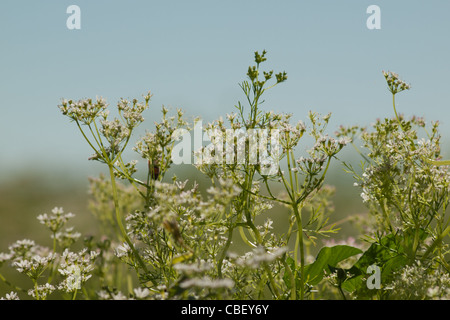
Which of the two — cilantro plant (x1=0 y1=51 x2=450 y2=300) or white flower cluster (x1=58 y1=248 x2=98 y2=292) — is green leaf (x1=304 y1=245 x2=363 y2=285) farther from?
white flower cluster (x1=58 y1=248 x2=98 y2=292)

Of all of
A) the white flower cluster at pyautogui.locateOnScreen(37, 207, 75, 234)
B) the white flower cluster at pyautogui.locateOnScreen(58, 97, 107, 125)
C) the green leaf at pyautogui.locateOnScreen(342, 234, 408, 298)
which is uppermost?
the white flower cluster at pyautogui.locateOnScreen(58, 97, 107, 125)

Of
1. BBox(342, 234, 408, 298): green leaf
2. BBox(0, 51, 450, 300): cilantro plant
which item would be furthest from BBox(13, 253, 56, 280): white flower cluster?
BBox(342, 234, 408, 298): green leaf

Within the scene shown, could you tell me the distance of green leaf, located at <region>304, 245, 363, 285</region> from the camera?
1717 mm

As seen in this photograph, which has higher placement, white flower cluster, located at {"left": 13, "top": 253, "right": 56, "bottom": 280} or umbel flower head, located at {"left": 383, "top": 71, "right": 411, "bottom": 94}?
umbel flower head, located at {"left": 383, "top": 71, "right": 411, "bottom": 94}

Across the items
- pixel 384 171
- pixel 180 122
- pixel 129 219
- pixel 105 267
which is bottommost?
pixel 105 267

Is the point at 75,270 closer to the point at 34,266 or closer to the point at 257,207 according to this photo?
the point at 34,266

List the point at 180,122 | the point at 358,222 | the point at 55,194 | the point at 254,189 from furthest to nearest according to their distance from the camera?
1. the point at 55,194
2. the point at 358,222
3. the point at 180,122
4. the point at 254,189

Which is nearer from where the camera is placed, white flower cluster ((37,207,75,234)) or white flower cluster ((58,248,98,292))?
white flower cluster ((58,248,98,292))

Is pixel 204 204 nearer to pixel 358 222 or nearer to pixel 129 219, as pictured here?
pixel 129 219

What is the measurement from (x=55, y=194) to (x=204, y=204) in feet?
12.4

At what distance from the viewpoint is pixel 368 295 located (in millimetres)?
1667

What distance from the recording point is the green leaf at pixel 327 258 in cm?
172

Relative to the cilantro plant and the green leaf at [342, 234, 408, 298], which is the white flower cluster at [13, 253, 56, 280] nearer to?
the cilantro plant
